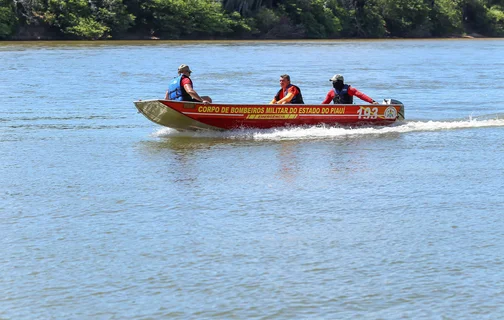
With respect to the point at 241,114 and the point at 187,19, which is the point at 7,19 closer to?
the point at 187,19

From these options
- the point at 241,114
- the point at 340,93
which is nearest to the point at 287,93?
the point at 241,114

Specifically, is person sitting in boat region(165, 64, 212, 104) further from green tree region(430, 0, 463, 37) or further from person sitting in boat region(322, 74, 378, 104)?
green tree region(430, 0, 463, 37)

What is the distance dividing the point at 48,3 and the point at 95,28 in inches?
156

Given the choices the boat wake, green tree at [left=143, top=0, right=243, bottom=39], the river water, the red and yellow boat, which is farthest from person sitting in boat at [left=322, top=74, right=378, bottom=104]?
green tree at [left=143, top=0, right=243, bottom=39]

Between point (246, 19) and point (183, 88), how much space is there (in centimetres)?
6607

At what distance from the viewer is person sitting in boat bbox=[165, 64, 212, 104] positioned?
723 inches

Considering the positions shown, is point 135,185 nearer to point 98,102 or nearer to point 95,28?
point 98,102

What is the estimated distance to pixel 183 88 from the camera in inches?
730

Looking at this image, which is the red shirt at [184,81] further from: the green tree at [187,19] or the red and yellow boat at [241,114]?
A: the green tree at [187,19]

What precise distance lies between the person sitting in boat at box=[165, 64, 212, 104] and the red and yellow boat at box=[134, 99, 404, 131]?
0.23m

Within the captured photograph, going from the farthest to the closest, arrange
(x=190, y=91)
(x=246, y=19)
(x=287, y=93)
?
1. (x=246, y=19)
2. (x=287, y=93)
3. (x=190, y=91)

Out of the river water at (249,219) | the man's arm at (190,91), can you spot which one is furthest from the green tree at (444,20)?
the man's arm at (190,91)

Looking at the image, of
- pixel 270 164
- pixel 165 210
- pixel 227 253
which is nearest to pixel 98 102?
pixel 270 164

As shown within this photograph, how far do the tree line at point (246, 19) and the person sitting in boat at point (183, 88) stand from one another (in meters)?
51.1
